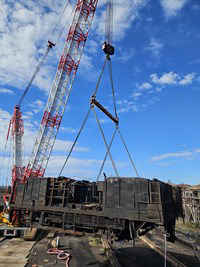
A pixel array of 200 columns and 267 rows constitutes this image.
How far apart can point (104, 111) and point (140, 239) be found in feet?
38.8

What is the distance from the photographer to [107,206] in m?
7.73

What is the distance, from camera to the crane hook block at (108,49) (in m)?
14.1

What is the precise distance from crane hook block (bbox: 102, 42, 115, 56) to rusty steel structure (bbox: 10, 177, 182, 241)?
1004cm

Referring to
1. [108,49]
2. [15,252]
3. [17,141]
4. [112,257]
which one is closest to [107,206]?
[112,257]

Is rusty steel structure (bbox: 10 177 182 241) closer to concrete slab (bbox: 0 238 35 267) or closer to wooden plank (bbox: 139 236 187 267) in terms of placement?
wooden plank (bbox: 139 236 187 267)

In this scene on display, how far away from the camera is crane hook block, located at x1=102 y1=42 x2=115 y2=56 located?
14127 millimetres

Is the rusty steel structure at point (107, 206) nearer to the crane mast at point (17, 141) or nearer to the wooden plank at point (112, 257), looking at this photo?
Answer: the wooden plank at point (112, 257)

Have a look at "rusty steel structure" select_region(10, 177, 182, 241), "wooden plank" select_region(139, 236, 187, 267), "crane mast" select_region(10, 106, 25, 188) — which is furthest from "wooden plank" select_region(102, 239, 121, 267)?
"crane mast" select_region(10, 106, 25, 188)

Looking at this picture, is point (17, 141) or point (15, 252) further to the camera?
point (17, 141)

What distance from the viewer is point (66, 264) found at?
1022 cm

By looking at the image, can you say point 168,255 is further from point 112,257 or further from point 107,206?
point 107,206

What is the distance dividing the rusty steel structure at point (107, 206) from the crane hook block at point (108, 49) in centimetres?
1004

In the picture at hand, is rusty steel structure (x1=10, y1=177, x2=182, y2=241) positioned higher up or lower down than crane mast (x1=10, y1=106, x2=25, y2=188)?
lower down

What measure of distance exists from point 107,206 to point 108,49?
1151cm
